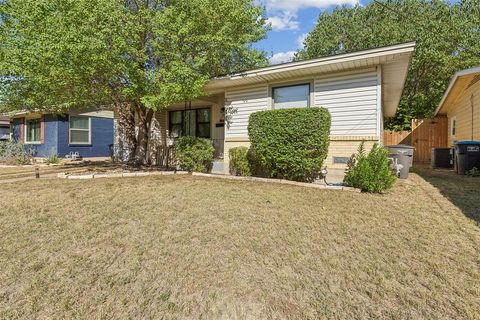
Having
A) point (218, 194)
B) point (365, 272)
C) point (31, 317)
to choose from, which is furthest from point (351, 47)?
point (31, 317)

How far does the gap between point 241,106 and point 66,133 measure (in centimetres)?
1336

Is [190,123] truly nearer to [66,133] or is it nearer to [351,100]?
[351,100]

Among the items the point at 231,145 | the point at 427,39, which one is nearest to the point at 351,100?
the point at 231,145

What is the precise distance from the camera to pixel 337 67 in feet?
24.8

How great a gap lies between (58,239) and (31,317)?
1647mm

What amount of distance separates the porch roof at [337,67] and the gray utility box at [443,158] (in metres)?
5.04

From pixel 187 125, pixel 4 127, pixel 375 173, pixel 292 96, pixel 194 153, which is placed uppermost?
pixel 4 127

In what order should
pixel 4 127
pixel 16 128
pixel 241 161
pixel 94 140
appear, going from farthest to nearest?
pixel 4 127, pixel 16 128, pixel 94 140, pixel 241 161

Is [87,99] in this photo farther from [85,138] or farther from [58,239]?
[85,138]

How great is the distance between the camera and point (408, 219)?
4.55m

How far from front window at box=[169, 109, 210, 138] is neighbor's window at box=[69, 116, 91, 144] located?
8.46 m

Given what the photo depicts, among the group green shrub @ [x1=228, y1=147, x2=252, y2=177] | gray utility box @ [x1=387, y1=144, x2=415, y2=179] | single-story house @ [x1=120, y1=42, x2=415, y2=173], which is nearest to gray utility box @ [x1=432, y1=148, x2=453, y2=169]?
Result: single-story house @ [x1=120, y1=42, x2=415, y2=173]

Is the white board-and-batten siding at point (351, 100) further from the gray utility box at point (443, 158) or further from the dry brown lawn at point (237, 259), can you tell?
the gray utility box at point (443, 158)

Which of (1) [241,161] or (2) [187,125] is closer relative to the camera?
(1) [241,161]
